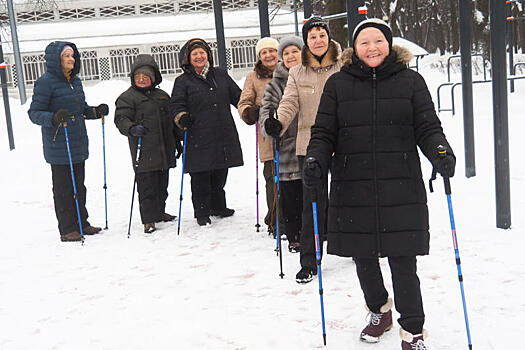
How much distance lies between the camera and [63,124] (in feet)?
22.3

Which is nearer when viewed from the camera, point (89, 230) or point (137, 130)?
point (137, 130)

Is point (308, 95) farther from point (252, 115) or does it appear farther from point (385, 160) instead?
point (385, 160)

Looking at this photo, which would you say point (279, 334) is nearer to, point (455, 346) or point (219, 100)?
point (455, 346)

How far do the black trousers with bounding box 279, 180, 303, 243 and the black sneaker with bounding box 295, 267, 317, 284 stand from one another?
0.79m

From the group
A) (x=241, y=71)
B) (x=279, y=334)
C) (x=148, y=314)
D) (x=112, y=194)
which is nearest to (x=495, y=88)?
(x=279, y=334)

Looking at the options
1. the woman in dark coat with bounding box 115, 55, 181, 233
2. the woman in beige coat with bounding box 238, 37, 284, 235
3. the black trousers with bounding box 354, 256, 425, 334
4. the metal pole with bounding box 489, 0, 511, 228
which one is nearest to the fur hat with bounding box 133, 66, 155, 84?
the woman in dark coat with bounding box 115, 55, 181, 233

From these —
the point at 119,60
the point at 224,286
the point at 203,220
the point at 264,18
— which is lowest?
the point at 224,286

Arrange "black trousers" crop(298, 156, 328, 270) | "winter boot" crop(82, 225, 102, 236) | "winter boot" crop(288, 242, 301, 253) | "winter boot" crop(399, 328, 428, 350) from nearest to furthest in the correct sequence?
"winter boot" crop(399, 328, 428, 350)
"black trousers" crop(298, 156, 328, 270)
"winter boot" crop(288, 242, 301, 253)
"winter boot" crop(82, 225, 102, 236)

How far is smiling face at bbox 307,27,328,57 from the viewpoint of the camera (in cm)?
489

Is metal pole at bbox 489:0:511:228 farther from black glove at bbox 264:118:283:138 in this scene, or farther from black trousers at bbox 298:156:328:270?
black glove at bbox 264:118:283:138

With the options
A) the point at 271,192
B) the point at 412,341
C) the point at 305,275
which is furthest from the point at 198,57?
the point at 412,341

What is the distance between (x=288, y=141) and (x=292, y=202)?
0.54 m

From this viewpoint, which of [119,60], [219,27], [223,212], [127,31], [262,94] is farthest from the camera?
[127,31]

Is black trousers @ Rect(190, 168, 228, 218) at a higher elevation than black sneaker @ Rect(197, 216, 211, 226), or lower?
higher
